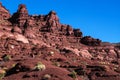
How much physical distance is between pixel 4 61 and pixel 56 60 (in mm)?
11511

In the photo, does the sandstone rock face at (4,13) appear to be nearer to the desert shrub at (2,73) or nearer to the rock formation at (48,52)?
the rock formation at (48,52)

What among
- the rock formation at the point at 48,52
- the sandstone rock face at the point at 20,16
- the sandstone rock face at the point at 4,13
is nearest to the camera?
the rock formation at the point at 48,52

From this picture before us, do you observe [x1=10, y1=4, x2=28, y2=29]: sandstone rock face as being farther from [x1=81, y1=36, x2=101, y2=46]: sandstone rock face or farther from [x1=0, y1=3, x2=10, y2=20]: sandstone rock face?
[x1=81, y1=36, x2=101, y2=46]: sandstone rock face

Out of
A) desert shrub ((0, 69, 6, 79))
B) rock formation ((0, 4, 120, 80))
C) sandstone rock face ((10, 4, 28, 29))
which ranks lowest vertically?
desert shrub ((0, 69, 6, 79))

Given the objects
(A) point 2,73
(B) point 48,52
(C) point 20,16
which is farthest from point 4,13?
(A) point 2,73

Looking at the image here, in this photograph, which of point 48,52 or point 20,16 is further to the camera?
point 20,16

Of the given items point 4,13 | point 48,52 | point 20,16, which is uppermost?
point 4,13

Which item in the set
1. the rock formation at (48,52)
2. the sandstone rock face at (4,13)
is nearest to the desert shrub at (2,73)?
the rock formation at (48,52)

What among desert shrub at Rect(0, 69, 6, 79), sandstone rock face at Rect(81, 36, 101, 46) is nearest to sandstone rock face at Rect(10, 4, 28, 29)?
sandstone rock face at Rect(81, 36, 101, 46)

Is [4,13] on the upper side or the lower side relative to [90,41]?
upper

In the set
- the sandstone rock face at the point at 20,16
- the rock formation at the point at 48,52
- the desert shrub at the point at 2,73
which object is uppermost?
the sandstone rock face at the point at 20,16

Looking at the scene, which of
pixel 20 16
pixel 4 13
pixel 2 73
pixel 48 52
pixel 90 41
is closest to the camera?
pixel 2 73

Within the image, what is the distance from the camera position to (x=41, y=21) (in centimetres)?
11344

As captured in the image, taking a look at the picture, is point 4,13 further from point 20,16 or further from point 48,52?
point 48,52
